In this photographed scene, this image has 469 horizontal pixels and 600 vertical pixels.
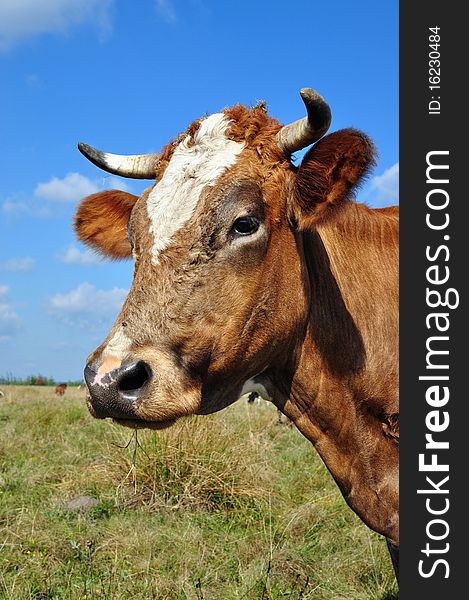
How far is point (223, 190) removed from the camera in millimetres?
3402

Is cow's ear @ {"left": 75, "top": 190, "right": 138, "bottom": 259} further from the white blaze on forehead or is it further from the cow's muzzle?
the cow's muzzle

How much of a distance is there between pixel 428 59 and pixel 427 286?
1208 mm

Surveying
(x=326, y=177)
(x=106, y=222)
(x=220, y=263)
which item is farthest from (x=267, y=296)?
(x=106, y=222)

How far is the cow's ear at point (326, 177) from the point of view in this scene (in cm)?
358

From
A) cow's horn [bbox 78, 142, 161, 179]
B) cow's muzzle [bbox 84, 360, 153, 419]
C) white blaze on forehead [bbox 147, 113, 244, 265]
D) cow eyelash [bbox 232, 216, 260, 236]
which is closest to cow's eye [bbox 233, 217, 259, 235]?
cow eyelash [bbox 232, 216, 260, 236]

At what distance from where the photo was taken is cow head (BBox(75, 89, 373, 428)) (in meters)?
3.09

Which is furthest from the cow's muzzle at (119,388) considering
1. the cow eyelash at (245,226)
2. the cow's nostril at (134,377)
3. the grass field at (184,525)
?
the grass field at (184,525)

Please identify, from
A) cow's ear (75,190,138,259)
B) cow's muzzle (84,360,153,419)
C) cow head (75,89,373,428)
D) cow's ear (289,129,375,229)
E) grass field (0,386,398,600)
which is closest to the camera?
cow's muzzle (84,360,153,419)

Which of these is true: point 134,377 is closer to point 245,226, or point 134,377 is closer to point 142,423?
point 142,423

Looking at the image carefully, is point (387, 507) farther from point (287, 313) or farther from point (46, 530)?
point (46, 530)

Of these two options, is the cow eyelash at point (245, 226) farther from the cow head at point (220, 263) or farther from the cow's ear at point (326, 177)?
the cow's ear at point (326, 177)

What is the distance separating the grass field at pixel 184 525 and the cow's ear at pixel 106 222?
242 cm

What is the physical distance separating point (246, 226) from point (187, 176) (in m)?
0.41

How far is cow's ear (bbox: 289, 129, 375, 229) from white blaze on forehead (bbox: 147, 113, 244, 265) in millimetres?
388
